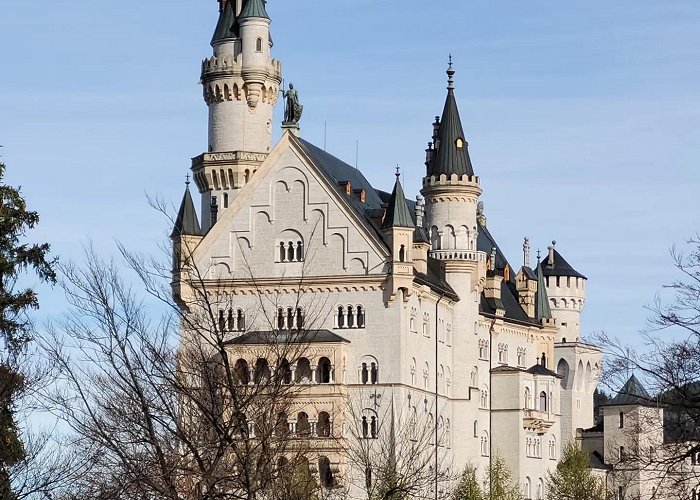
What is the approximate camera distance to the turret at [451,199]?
410 feet

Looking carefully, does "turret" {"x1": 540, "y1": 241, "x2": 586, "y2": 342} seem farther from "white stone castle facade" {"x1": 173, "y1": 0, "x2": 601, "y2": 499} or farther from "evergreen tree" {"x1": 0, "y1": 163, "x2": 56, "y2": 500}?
"evergreen tree" {"x1": 0, "y1": 163, "x2": 56, "y2": 500}

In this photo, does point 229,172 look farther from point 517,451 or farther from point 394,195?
point 517,451

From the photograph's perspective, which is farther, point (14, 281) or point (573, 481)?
point (573, 481)

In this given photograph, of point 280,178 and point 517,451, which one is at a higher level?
point 280,178

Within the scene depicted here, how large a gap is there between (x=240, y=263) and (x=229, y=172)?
29.3ft

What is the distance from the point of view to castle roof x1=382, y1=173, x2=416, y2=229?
372ft

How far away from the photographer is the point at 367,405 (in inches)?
4437

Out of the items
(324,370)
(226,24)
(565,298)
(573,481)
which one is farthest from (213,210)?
(565,298)

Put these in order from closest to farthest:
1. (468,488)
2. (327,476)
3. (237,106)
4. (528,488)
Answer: (327,476), (468,488), (237,106), (528,488)

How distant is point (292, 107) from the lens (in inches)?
4619

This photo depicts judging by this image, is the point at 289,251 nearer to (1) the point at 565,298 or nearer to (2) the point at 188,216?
(2) the point at 188,216

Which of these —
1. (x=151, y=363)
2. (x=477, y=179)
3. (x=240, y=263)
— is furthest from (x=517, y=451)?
(x=151, y=363)

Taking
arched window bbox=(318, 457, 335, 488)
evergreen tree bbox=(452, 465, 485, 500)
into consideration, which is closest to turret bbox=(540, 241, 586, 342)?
evergreen tree bbox=(452, 465, 485, 500)

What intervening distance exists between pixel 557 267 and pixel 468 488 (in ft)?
161
